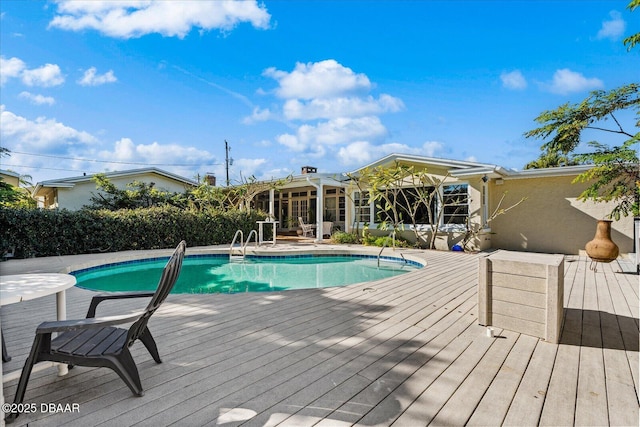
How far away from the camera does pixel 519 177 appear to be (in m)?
9.70

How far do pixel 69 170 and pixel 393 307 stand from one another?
33606 millimetres

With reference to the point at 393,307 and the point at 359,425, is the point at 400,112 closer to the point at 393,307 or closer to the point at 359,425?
the point at 393,307

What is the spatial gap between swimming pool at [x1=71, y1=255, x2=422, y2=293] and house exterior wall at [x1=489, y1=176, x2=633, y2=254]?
3.92 m

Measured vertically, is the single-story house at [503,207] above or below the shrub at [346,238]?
above

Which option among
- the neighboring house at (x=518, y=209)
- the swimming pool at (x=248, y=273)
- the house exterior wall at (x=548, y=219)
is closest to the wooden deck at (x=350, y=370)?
the swimming pool at (x=248, y=273)

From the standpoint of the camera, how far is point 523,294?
3.01 meters

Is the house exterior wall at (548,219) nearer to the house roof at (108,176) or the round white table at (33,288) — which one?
the round white table at (33,288)

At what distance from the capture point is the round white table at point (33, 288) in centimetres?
174

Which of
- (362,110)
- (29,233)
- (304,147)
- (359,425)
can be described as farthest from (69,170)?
(359,425)

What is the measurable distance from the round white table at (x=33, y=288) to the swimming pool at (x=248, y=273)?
434cm

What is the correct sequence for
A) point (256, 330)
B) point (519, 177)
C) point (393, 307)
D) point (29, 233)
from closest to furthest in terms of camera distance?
1. point (256, 330)
2. point (393, 307)
3. point (29, 233)
4. point (519, 177)

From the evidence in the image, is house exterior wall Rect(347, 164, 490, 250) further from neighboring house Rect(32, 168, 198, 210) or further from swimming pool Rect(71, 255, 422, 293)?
neighboring house Rect(32, 168, 198, 210)

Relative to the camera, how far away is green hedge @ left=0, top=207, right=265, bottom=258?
8.30 meters

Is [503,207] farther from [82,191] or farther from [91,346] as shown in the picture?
[82,191]
